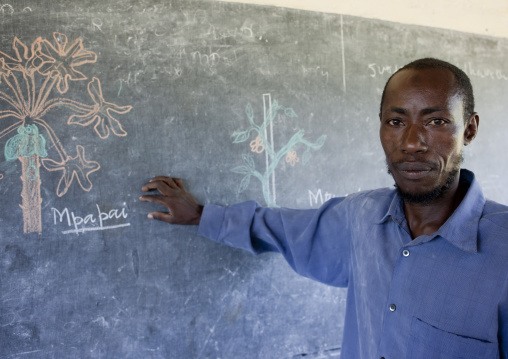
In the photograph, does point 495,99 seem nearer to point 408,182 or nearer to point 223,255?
point 408,182

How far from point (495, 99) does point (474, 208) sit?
143 centimetres

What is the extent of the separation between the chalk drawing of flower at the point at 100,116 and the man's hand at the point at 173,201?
0.74 feet

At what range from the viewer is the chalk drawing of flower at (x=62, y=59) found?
4.34 ft

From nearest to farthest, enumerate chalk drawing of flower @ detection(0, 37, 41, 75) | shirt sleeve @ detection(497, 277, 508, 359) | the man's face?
1. shirt sleeve @ detection(497, 277, 508, 359)
2. the man's face
3. chalk drawing of flower @ detection(0, 37, 41, 75)

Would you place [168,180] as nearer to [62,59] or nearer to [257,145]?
[257,145]

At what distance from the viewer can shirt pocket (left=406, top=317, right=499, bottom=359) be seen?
3.04 feet

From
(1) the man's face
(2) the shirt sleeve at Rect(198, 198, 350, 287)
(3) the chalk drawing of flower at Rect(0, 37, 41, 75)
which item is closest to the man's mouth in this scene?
(1) the man's face

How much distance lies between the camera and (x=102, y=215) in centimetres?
140

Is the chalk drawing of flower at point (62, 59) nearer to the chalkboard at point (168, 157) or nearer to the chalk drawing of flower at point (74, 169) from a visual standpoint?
the chalkboard at point (168, 157)

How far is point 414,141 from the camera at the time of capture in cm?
106

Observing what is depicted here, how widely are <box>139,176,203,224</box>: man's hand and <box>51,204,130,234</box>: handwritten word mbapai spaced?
11 centimetres

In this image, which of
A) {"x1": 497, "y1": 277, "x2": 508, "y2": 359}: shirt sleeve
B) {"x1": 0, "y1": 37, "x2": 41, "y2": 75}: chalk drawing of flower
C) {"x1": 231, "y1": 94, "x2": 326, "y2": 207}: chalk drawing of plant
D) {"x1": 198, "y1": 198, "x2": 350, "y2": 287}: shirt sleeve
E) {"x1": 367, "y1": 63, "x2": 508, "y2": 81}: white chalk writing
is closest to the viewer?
{"x1": 497, "y1": 277, "x2": 508, "y2": 359}: shirt sleeve

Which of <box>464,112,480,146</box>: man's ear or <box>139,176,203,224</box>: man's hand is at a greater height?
<box>464,112,480,146</box>: man's ear

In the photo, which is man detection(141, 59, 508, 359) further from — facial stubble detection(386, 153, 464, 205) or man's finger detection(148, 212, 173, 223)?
man's finger detection(148, 212, 173, 223)
